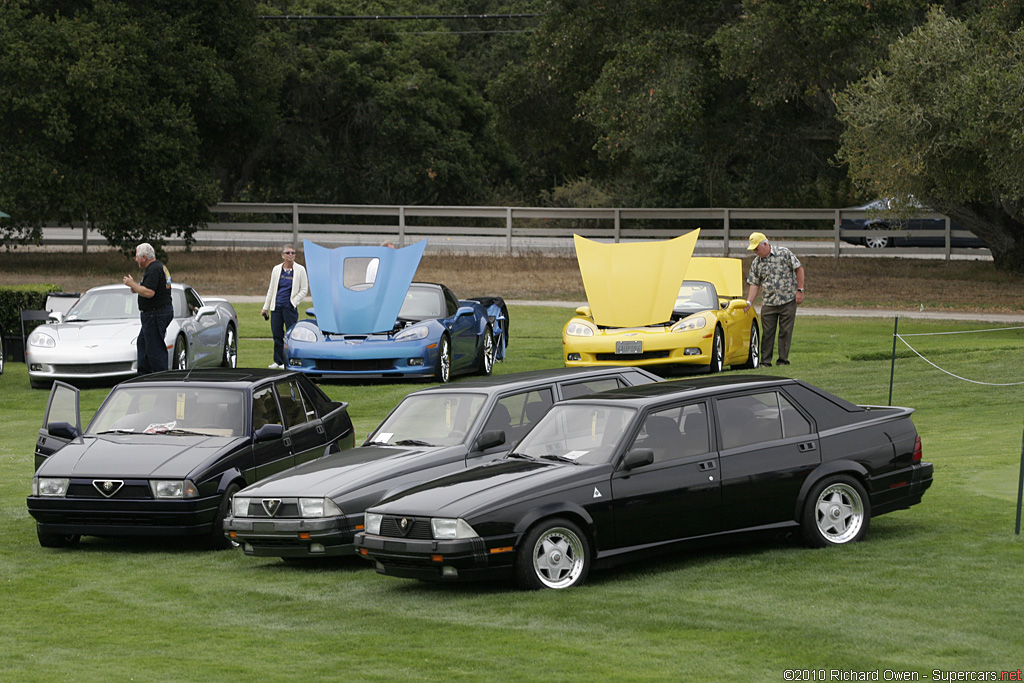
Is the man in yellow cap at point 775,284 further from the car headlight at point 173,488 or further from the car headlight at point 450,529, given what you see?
the car headlight at point 450,529

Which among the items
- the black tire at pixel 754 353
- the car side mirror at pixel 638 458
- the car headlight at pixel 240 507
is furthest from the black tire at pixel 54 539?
the black tire at pixel 754 353

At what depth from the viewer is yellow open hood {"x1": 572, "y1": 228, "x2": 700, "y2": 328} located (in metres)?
18.8

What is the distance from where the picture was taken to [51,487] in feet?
32.9

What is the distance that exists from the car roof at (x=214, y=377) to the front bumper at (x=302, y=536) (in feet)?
7.06

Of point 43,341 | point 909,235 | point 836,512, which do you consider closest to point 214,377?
point 836,512

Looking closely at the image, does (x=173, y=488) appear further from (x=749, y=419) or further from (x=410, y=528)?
(x=749, y=419)

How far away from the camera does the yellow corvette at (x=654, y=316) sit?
60.0ft

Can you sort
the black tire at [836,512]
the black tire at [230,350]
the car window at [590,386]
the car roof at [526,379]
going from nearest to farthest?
the black tire at [836,512]
the car roof at [526,379]
the car window at [590,386]
the black tire at [230,350]

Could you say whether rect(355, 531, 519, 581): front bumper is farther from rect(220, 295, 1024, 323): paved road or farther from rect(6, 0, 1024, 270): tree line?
rect(220, 295, 1024, 323): paved road

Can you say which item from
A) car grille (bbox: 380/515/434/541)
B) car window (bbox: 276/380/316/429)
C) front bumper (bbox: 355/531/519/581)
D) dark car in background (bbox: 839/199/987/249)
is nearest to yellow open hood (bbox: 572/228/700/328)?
car window (bbox: 276/380/316/429)

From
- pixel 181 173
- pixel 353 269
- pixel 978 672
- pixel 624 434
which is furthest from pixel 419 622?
pixel 181 173

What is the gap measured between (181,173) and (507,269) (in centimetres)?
964

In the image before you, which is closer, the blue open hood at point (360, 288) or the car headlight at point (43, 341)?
the blue open hood at point (360, 288)

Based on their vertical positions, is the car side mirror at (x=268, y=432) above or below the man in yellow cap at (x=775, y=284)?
below
